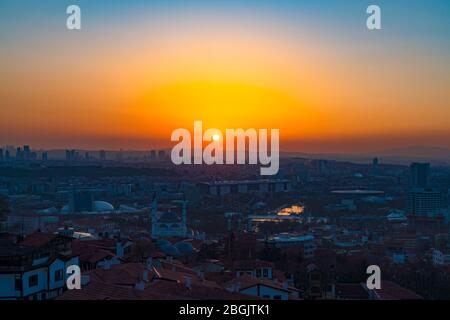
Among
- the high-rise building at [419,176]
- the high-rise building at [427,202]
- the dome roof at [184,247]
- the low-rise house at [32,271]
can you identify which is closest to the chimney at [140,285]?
the low-rise house at [32,271]

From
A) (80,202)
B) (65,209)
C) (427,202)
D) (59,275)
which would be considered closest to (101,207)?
(80,202)

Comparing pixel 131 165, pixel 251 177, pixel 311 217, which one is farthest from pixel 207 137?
pixel 251 177

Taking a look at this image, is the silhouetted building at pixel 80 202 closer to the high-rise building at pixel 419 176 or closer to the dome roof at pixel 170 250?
the dome roof at pixel 170 250

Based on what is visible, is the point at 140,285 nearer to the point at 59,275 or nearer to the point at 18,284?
the point at 18,284

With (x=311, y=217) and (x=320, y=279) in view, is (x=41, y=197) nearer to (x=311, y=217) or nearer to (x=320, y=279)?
(x=311, y=217)

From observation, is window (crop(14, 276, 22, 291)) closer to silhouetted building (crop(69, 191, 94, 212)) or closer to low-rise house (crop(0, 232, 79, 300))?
low-rise house (crop(0, 232, 79, 300))

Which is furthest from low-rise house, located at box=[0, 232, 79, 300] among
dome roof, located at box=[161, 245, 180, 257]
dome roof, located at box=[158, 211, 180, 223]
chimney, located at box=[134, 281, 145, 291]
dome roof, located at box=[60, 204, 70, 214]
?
dome roof, located at box=[60, 204, 70, 214]
